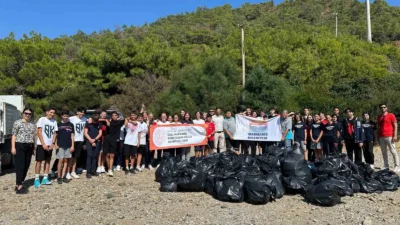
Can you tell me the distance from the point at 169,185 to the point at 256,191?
1897mm

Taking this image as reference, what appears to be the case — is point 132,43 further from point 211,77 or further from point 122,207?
point 122,207

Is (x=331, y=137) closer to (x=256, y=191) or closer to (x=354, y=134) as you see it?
(x=354, y=134)

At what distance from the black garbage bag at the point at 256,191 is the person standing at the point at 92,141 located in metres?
3.86

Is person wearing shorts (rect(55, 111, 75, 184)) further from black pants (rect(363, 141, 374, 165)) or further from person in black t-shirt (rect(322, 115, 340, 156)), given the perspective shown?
black pants (rect(363, 141, 374, 165))

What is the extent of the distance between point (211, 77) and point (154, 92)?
572 centimetres

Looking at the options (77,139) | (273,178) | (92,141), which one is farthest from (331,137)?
(77,139)

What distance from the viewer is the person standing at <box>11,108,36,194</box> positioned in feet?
23.7

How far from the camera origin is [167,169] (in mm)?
8164

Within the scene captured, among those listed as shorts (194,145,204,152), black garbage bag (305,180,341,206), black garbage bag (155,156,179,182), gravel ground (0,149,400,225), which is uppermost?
shorts (194,145,204,152)

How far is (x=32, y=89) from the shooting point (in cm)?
2825

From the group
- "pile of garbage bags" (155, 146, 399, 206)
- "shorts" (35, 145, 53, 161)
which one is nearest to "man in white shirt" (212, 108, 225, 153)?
"pile of garbage bags" (155, 146, 399, 206)

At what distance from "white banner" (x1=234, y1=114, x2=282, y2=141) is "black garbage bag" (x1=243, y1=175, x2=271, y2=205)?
4072 mm

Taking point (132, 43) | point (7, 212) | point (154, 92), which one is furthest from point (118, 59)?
point (7, 212)

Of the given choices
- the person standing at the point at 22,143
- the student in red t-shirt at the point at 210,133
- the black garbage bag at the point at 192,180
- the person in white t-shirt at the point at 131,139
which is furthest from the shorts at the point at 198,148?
the person standing at the point at 22,143
